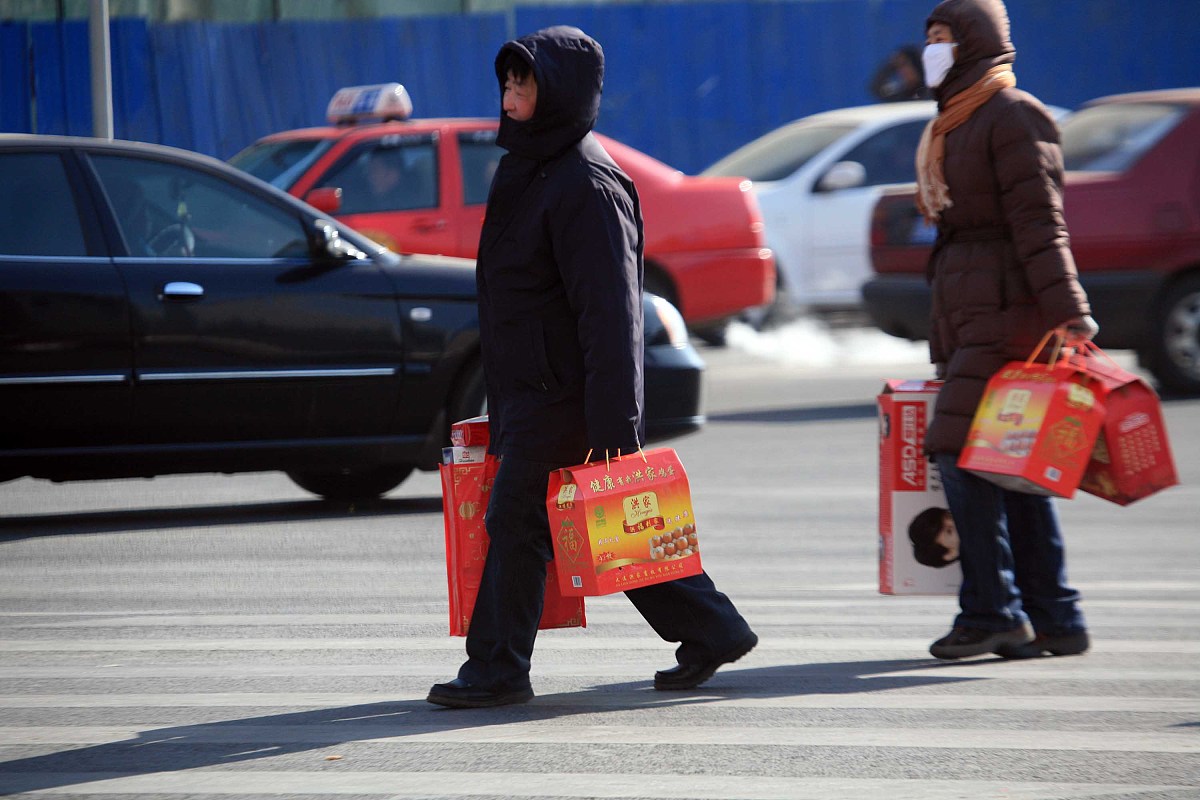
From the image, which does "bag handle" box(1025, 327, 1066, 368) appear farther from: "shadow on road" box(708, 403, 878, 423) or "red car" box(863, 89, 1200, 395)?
"shadow on road" box(708, 403, 878, 423)

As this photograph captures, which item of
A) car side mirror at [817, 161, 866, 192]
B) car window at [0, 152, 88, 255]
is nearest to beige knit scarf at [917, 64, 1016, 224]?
car window at [0, 152, 88, 255]

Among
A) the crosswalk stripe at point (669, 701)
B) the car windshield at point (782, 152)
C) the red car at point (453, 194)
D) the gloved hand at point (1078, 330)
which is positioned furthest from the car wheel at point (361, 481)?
the car windshield at point (782, 152)

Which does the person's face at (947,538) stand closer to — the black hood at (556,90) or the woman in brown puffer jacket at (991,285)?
the woman in brown puffer jacket at (991,285)

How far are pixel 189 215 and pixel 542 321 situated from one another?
3651 millimetres

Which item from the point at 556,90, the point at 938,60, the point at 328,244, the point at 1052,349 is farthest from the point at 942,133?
the point at 328,244

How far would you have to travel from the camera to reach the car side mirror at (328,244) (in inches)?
314

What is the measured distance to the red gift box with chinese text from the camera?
458cm

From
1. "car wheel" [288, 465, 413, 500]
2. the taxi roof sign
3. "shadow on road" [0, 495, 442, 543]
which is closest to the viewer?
"shadow on road" [0, 495, 442, 543]

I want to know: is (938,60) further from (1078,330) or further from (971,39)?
(1078,330)

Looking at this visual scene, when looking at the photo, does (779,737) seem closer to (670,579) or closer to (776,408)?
(670,579)

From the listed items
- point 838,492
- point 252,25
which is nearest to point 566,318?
point 838,492

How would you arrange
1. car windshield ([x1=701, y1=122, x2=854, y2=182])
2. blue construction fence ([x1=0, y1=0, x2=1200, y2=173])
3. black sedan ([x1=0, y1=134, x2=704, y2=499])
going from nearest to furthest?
black sedan ([x1=0, y1=134, x2=704, y2=499]) → car windshield ([x1=701, y1=122, x2=854, y2=182]) → blue construction fence ([x1=0, y1=0, x2=1200, y2=173])

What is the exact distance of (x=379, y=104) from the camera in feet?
42.2

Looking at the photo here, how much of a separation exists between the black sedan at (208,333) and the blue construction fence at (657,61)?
11495 mm
